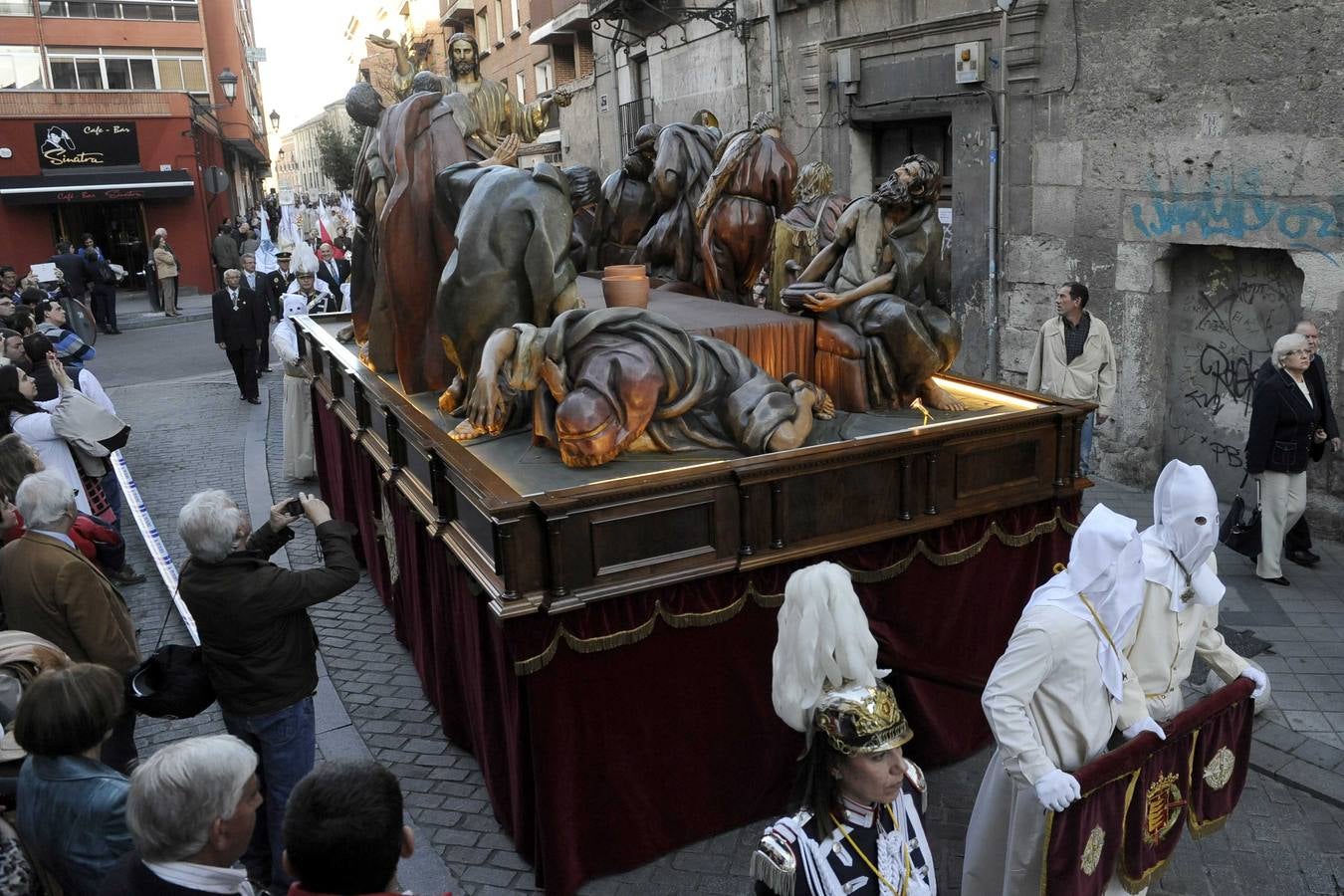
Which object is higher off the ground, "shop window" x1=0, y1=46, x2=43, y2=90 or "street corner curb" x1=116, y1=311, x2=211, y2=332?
"shop window" x1=0, y1=46, x2=43, y2=90

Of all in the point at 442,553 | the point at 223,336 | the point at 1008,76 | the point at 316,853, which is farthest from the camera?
the point at 223,336

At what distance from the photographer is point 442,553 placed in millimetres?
5039

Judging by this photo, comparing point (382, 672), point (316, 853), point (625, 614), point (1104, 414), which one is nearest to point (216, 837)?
point (316, 853)

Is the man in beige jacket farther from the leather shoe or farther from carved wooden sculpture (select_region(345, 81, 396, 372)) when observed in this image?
carved wooden sculpture (select_region(345, 81, 396, 372))

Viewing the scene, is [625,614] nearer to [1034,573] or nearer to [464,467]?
[464,467]

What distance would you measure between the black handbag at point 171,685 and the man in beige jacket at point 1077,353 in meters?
6.17

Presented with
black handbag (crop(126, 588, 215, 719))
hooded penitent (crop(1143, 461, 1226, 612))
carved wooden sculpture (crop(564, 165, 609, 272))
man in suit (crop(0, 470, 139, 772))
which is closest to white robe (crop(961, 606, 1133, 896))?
hooded penitent (crop(1143, 461, 1226, 612))

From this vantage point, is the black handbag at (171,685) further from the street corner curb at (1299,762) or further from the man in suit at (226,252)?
the man in suit at (226,252)

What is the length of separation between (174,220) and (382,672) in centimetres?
2751

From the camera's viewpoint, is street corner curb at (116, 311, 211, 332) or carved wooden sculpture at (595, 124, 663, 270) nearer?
carved wooden sculpture at (595, 124, 663, 270)

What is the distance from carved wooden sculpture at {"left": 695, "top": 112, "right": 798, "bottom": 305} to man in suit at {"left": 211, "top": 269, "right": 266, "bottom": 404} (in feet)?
28.0

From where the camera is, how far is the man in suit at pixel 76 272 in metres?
20.1

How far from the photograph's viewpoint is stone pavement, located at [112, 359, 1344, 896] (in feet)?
13.9

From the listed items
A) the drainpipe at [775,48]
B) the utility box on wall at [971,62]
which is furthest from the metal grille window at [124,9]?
the utility box on wall at [971,62]
